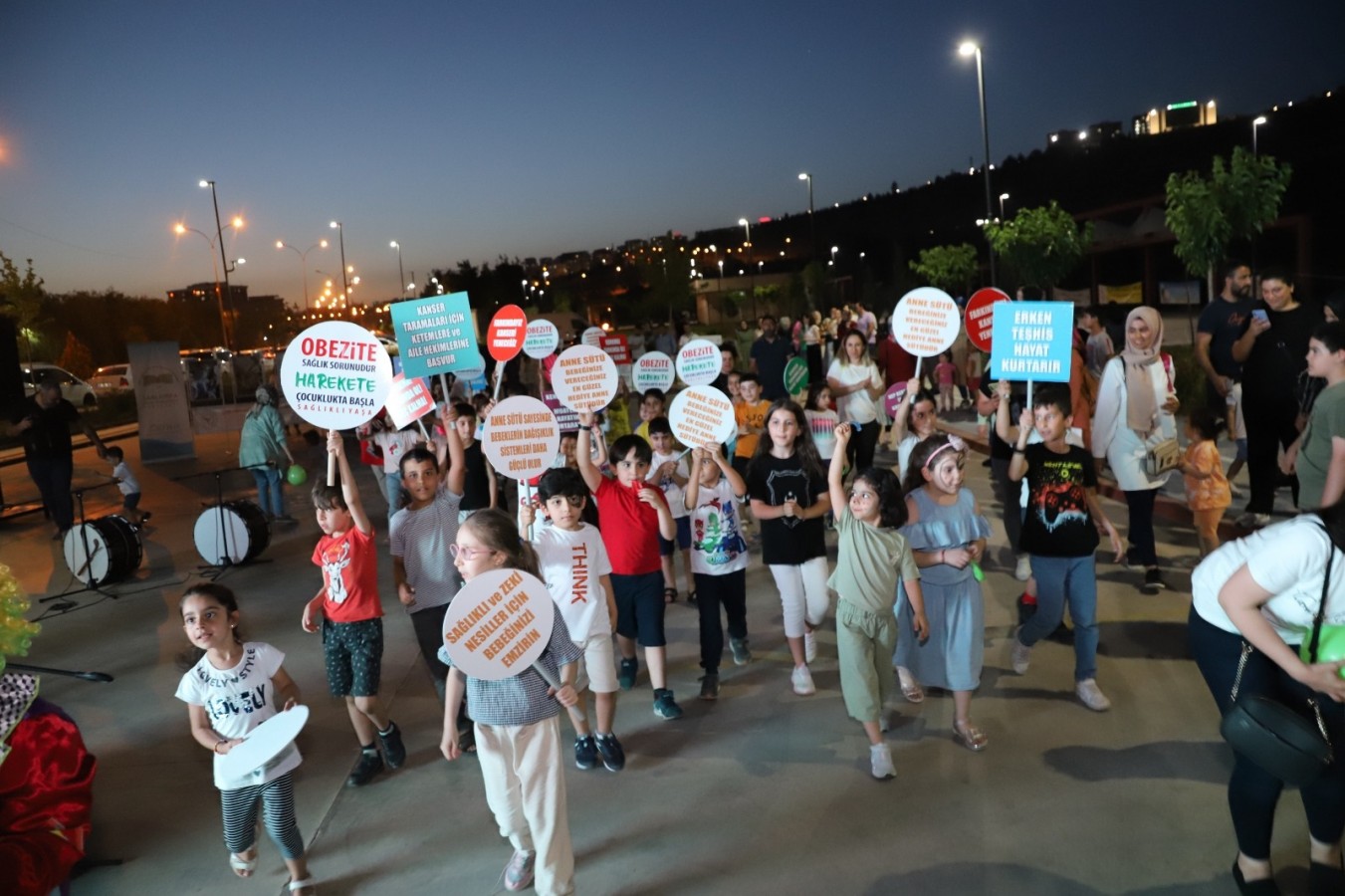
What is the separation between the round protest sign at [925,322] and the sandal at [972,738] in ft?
8.59

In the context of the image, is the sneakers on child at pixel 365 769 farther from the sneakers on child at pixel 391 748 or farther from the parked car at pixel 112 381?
the parked car at pixel 112 381

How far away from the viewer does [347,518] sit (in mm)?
4844

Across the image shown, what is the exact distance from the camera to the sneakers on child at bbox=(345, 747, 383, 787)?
4770 millimetres

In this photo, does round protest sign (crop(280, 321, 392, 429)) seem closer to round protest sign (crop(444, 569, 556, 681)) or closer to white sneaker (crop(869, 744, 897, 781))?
round protest sign (crop(444, 569, 556, 681))

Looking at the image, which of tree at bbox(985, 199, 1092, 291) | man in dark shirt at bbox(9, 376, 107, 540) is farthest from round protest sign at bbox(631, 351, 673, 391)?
tree at bbox(985, 199, 1092, 291)

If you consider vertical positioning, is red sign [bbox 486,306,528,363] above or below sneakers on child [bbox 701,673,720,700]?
above

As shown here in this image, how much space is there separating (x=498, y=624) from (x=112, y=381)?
38.0 m

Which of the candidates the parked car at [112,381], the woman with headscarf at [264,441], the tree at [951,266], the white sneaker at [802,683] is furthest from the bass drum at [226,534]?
the tree at [951,266]

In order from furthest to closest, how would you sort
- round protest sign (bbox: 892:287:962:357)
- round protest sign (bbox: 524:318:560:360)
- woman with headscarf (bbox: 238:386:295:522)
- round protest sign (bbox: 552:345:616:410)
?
woman with headscarf (bbox: 238:386:295:522), round protest sign (bbox: 524:318:560:360), round protest sign (bbox: 892:287:962:357), round protest sign (bbox: 552:345:616:410)

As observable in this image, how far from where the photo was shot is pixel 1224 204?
55.2 feet

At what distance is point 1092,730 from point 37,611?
868cm

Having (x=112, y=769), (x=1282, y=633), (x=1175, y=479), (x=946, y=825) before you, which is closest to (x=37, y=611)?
(x=112, y=769)

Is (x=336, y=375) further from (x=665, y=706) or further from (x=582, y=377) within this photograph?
(x=665, y=706)

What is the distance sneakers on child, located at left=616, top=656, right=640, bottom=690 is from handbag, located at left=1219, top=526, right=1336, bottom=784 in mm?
3465
